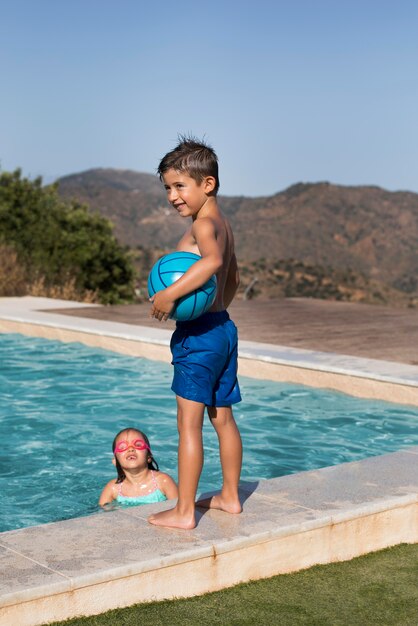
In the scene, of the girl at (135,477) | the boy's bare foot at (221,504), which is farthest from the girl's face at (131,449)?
the boy's bare foot at (221,504)

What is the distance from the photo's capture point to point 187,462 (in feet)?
13.8

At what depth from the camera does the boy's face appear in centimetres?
416

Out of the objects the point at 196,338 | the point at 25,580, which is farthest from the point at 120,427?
the point at 25,580

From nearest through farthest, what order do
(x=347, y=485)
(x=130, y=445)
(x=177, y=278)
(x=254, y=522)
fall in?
(x=177, y=278) → (x=254, y=522) → (x=347, y=485) → (x=130, y=445)

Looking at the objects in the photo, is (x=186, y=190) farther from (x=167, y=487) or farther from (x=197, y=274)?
(x=167, y=487)

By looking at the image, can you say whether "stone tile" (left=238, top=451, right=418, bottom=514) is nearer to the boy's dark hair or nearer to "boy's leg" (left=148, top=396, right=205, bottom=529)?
"boy's leg" (left=148, top=396, right=205, bottom=529)

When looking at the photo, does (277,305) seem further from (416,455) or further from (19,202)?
(416,455)

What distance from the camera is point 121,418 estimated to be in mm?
8812

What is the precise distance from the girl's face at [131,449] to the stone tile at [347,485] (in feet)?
3.93

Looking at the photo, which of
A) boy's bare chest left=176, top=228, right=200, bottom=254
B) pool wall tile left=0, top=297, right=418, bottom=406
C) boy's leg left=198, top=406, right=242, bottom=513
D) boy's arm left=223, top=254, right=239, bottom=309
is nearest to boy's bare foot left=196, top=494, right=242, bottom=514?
boy's leg left=198, top=406, right=242, bottom=513

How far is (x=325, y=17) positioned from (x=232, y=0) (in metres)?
7.11

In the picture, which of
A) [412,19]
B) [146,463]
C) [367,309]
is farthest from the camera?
[412,19]

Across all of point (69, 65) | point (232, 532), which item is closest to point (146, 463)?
point (232, 532)

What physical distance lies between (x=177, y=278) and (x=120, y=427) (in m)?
4.71
